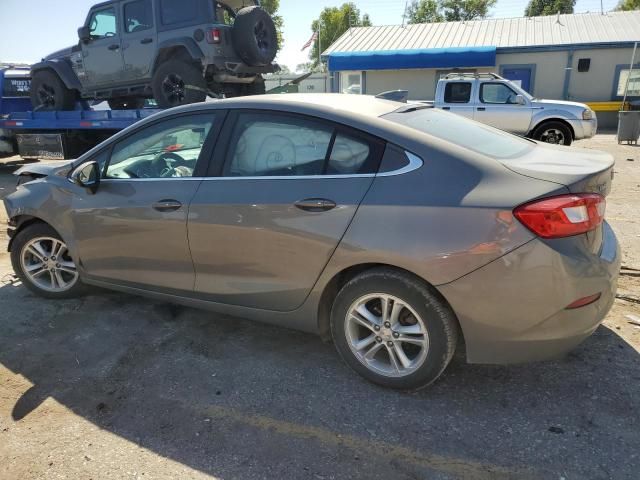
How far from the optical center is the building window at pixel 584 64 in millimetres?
21266

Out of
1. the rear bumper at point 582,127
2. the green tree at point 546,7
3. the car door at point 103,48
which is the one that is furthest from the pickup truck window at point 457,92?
the green tree at point 546,7

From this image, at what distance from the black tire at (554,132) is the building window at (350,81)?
13.5 meters

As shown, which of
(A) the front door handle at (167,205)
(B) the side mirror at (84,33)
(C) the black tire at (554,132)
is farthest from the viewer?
(C) the black tire at (554,132)

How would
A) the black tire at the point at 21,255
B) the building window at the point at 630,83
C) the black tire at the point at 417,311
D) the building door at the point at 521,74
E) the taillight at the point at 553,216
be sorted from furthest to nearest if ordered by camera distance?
the building door at the point at 521,74 → the building window at the point at 630,83 → the black tire at the point at 21,255 → the black tire at the point at 417,311 → the taillight at the point at 553,216

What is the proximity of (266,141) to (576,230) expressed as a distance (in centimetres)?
175

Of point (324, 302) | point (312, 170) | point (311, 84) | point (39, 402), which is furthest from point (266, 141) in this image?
point (311, 84)

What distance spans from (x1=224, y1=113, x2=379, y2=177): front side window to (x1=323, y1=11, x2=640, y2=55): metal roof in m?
21.9

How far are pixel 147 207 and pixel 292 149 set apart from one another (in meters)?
1.08

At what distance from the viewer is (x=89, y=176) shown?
11.3 feet

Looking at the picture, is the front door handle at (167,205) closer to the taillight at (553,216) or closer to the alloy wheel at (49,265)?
the alloy wheel at (49,265)

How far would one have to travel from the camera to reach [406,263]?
8.09 ft

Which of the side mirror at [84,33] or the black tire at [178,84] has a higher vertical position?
the side mirror at [84,33]

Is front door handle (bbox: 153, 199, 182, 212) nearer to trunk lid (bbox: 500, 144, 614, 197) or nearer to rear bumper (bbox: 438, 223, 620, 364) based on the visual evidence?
rear bumper (bbox: 438, 223, 620, 364)

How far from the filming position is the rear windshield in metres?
2.72
